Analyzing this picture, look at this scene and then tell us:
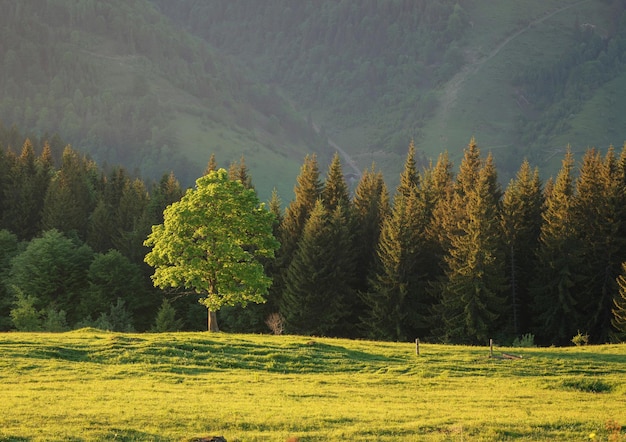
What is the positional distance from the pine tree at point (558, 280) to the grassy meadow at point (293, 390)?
20.4 meters

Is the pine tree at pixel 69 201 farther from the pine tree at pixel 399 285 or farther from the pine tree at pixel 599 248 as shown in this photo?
the pine tree at pixel 599 248

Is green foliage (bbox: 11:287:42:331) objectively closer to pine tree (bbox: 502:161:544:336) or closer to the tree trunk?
the tree trunk

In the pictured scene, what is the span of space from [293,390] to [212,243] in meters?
26.1

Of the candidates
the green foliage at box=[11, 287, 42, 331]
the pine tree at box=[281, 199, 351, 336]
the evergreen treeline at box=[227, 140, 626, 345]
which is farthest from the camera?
the pine tree at box=[281, 199, 351, 336]

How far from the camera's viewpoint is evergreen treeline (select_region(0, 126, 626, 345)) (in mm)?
72812

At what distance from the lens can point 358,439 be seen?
2391 centimetres

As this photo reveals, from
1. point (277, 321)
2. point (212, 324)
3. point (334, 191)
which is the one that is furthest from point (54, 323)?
point (334, 191)

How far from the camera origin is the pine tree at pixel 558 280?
239 feet

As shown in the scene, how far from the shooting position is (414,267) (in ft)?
266

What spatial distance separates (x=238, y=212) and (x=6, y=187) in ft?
261

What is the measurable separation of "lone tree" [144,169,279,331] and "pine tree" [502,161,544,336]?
32210 mm

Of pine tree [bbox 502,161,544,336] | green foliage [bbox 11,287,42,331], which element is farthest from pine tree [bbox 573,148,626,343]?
green foliage [bbox 11,287,42,331]

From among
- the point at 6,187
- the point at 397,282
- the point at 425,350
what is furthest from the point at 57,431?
the point at 6,187

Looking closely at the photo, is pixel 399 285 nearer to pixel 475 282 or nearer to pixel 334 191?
pixel 475 282
